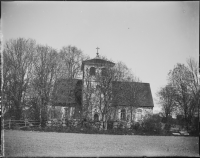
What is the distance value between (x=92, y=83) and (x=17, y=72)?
441 inches

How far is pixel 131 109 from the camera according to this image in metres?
26.9

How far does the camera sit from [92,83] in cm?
2964

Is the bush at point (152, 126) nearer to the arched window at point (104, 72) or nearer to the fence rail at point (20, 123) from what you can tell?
the arched window at point (104, 72)

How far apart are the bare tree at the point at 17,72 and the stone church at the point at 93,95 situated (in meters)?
4.03

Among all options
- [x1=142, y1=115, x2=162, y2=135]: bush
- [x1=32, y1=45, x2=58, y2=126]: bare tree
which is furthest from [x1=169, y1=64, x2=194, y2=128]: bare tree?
[x1=32, y1=45, x2=58, y2=126]: bare tree

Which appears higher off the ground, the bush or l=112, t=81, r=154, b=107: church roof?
l=112, t=81, r=154, b=107: church roof

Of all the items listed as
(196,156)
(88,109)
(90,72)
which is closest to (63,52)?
(90,72)

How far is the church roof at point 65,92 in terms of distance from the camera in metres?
24.9

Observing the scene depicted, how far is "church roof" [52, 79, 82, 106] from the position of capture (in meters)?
24.9

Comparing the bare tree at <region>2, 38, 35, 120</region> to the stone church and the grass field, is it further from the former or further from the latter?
the grass field

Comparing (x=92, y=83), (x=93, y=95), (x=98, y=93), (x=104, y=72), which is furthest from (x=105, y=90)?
→ (x=92, y=83)

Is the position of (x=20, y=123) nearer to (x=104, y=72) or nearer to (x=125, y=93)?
(x=104, y=72)

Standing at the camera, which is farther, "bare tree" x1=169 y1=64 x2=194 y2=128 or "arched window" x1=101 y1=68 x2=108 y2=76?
"arched window" x1=101 y1=68 x2=108 y2=76

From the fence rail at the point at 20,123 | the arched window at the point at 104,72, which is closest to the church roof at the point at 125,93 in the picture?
the arched window at the point at 104,72
